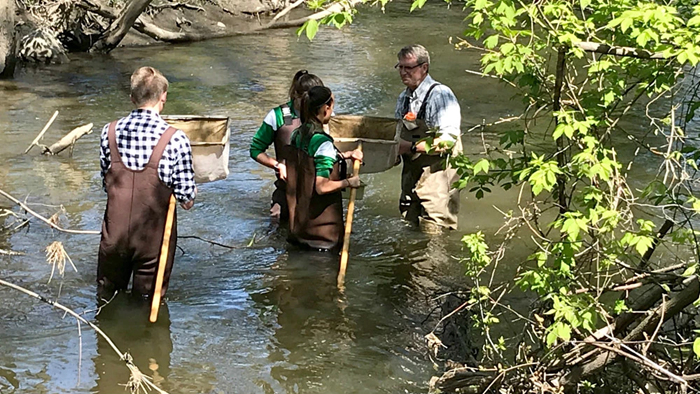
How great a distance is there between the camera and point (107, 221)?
5879 millimetres

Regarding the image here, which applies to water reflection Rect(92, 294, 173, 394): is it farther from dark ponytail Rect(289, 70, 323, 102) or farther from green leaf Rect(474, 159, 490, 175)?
green leaf Rect(474, 159, 490, 175)

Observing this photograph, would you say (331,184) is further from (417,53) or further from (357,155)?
(417,53)

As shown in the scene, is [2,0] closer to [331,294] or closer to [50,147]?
[50,147]

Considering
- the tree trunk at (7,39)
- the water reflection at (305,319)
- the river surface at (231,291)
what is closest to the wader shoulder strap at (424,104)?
the river surface at (231,291)

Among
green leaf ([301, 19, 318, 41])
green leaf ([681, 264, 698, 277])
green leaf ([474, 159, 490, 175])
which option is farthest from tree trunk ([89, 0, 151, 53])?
green leaf ([681, 264, 698, 277])

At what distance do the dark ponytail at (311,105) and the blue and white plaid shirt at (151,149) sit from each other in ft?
4.06

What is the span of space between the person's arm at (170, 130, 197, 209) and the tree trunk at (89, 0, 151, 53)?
32.1 ft

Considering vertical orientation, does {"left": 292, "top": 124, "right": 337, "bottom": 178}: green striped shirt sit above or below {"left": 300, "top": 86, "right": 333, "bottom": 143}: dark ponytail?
below

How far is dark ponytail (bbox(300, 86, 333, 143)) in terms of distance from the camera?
260 inches

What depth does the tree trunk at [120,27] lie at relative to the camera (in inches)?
610

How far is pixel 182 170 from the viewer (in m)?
5.71

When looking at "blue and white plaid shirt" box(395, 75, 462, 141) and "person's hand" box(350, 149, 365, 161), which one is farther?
"blue and white plaid shirt" box(395, 75, 462, 141)

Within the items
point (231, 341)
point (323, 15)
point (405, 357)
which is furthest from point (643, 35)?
point (231, 341)

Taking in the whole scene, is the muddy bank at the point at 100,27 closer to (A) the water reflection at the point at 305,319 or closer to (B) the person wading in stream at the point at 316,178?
(B) the person wading in stream at the point at 316,178
